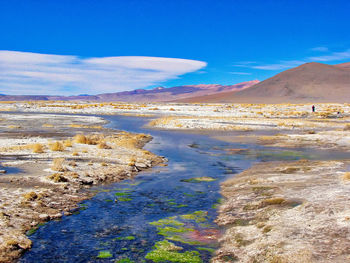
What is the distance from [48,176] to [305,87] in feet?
561

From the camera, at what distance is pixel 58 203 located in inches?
474

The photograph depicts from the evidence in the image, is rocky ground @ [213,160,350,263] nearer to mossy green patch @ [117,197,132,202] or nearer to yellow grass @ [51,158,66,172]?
mossy green patch @ [117,197,132,202]

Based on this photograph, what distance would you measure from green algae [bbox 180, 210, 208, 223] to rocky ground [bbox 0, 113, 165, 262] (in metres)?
3.65

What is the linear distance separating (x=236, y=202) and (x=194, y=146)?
1566cm

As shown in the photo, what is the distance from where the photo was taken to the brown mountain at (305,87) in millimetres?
154125

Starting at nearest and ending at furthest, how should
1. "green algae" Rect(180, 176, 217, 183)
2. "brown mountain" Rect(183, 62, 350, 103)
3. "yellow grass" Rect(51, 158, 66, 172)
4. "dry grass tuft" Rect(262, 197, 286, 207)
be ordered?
1. "dry grass tuft" Rect(262, 197, 286, 207)
2. "green algae" Rect(180, 176, 217, 183)
3. "yellow grass" Rect(51, 158, 66, 172)
4. "brown mountain" Rect(183, 62, 350, 103)

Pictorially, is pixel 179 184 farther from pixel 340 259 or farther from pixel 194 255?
pixel 340 259

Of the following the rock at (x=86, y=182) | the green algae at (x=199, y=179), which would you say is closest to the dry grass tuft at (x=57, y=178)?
the rock at (x=86, y=182)

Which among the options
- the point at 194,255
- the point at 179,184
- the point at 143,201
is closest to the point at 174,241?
the point at 194,255

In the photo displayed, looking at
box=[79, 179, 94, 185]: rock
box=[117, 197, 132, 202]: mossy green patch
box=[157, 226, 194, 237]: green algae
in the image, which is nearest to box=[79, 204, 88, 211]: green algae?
box=[117, 197, 132, 202]: mossy green patch

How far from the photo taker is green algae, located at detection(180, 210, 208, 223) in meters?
10.9

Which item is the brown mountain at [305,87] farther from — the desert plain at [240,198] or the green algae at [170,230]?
the green algae at [170,230]

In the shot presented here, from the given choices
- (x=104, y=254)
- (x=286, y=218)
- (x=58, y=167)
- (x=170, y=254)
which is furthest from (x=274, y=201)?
(x=58, y=167)

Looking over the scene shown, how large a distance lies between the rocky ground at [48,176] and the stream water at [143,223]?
0.49 metres
